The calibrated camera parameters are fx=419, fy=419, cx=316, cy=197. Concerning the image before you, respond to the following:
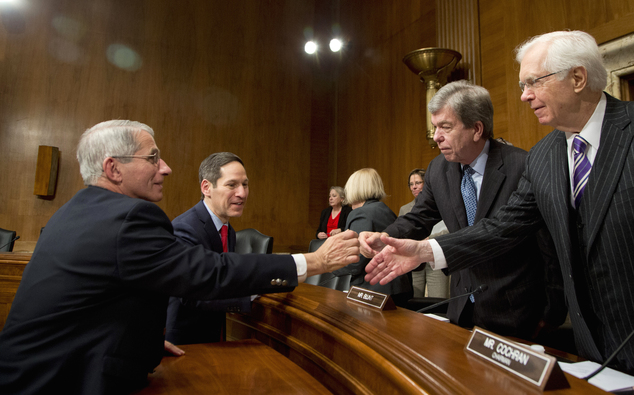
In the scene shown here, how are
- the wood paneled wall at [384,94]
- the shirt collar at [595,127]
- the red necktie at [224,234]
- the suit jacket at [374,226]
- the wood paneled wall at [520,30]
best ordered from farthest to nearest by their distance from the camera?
the wood paneled wall at [384,94] < the wood paneled wall at [520,30] < the suit jacket at [374,226] < the red necktie at [224,234] < the shirt collar at [595,127]

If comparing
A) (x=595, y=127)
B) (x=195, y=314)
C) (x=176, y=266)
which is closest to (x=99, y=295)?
(x=176, y=266)

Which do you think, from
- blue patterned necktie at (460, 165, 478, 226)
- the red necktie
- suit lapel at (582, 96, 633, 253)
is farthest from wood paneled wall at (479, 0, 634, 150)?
the red necktie

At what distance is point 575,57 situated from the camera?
3.90 feet

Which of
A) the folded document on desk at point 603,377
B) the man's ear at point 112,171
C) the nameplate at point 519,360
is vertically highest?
the man's ear at point 112,171

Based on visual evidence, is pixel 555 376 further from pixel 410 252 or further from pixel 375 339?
pixel 410 252

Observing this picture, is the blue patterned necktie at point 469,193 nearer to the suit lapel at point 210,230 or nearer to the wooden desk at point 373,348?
the wooden desk at point 373,348

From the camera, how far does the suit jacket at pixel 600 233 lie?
1053 millimetres

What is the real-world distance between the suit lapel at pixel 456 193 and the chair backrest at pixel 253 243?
180cm

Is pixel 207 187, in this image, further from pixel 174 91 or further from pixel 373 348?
pixel 174 91

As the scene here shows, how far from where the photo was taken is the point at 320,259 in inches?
53.3

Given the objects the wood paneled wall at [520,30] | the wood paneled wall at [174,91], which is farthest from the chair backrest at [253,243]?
the wood paneled wall at [174,91]

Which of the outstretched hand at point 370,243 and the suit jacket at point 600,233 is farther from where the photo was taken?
the outstretched hand at point 370,243

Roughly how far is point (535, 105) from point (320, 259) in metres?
0.81

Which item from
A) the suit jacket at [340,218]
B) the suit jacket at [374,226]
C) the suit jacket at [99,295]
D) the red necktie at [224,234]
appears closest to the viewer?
the suit jacket at [99,295]
